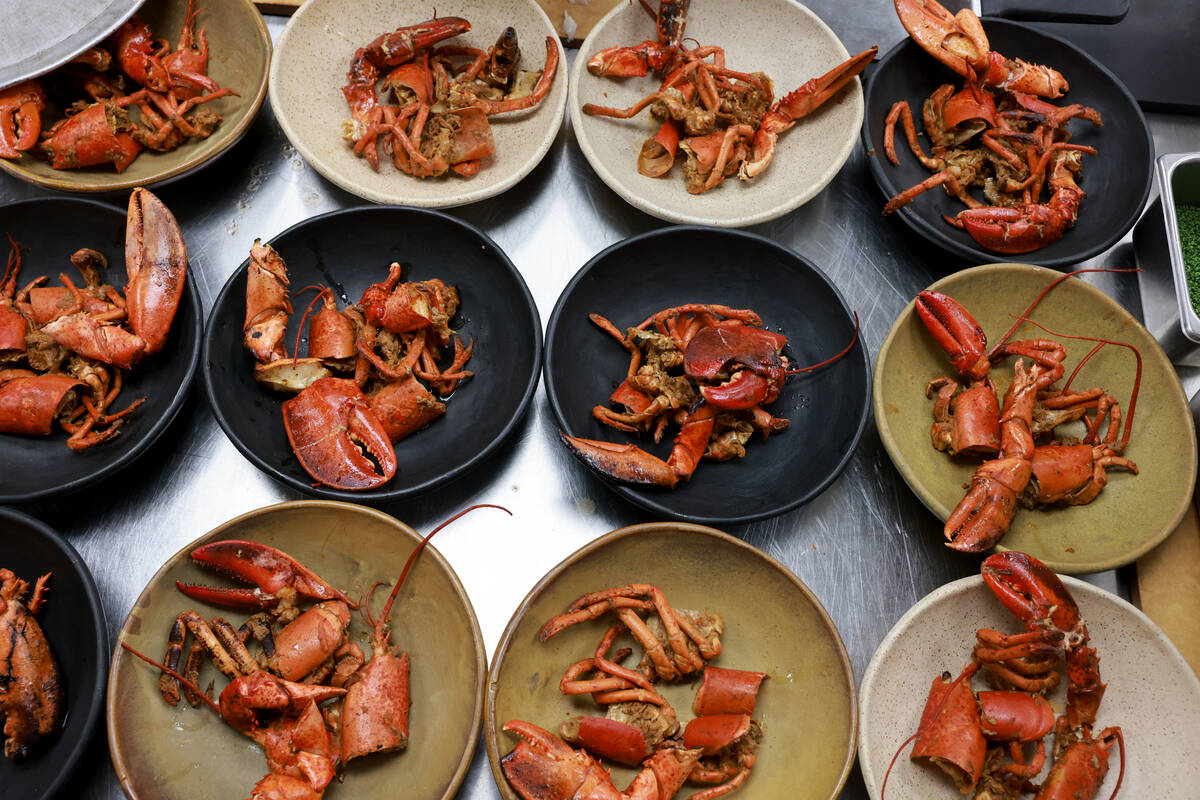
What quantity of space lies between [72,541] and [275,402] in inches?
25.8

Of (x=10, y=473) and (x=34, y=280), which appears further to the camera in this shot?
(x=34, y=280)

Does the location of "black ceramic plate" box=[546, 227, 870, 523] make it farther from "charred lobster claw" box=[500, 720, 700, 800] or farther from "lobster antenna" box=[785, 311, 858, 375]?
"charred lobster claw" box=[500, 720, 700, 800]

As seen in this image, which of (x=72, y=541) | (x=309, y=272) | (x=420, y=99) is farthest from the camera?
(x=420, y=99)

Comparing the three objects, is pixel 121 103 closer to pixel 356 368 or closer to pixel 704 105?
pixel 356 368

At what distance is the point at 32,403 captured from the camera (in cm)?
196

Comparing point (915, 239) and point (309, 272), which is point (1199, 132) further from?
point (309, 272)

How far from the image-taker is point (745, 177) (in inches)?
94.5

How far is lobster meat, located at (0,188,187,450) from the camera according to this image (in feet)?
6.50

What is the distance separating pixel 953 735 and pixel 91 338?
7.66 ft

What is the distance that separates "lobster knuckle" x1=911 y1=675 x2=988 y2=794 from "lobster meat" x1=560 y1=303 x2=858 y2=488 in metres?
0.77

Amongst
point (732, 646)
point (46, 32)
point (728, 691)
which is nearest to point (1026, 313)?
point (732, 646)

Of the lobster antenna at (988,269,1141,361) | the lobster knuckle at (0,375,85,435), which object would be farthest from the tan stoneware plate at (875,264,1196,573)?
the lobster knuckle at (0,375,85,435)

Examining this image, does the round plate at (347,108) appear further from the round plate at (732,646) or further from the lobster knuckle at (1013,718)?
the lobster knuckle at (1013,718)

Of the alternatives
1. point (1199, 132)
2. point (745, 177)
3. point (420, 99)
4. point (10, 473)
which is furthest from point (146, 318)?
point (1199, 132)
